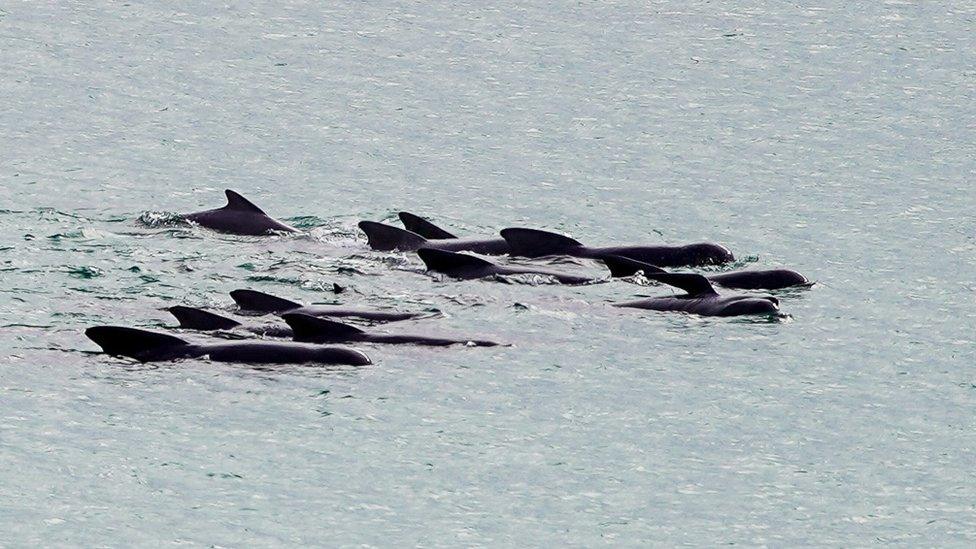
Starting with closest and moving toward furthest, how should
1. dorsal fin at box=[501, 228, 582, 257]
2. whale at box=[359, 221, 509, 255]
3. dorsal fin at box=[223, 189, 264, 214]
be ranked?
dorsal fin at box=[501, 228, 582, 257], whale at box=[359, 221, 509, 255], dorsal fin at box=[223, 189, 264, 214]

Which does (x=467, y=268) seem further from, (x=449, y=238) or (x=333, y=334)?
(x=333, y=334)

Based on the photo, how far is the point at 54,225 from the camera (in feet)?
85.3

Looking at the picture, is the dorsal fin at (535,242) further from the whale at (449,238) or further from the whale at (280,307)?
the whale at (280,307)

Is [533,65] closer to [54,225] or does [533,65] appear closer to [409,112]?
[409,112]

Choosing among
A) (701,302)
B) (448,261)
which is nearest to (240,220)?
(448,261)

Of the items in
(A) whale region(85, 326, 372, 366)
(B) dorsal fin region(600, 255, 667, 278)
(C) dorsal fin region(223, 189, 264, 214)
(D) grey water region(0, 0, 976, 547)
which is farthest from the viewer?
(C) dorsal fin region(223, 189, 264, 214)

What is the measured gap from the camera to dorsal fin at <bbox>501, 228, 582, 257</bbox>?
24297 millimetres

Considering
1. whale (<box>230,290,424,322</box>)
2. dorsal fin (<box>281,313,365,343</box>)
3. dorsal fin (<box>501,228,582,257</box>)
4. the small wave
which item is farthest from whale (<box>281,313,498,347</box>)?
the small wave

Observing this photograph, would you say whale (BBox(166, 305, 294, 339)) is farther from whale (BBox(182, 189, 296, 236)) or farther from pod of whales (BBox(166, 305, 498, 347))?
whale (BBox(182, 189, 296, 236))

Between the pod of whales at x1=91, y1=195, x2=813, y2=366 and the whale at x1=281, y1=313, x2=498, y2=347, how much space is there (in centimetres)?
1

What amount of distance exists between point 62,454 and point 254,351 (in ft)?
9.50

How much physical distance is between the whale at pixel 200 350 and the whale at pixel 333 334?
62 centimetres

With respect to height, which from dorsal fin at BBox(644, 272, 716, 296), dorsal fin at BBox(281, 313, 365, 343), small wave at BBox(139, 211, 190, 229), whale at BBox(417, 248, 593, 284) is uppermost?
dorsal fin at BBox(644, 272, 716, 296)

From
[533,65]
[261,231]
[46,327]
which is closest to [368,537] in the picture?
[46,327]
